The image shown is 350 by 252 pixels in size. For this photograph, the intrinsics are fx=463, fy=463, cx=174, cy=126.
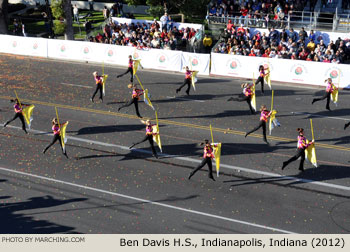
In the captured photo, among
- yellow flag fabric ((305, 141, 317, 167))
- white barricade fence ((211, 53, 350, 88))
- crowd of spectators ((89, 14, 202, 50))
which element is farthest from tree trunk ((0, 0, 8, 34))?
yellow flag fabric ((305, 141, 317, 167))

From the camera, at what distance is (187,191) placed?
15.2m

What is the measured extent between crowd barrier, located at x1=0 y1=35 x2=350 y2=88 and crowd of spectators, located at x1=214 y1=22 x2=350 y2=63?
1.08 m

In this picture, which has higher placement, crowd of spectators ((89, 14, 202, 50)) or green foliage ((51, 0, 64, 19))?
green foliage ((51, 0, 64, 19))

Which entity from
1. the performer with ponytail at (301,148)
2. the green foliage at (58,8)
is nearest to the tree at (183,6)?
the green foliage at (58,8)

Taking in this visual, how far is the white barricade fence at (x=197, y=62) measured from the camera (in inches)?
1104

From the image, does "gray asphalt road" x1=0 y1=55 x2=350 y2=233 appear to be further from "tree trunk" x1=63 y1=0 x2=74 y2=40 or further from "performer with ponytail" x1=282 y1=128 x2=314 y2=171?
"tree trunk" x1=63 y1=0 x2=74 y2=40

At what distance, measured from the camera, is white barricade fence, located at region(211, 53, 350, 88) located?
25.3 m

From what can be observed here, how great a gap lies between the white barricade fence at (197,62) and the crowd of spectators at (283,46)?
5.64ft

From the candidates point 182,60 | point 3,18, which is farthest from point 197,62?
point 3,18

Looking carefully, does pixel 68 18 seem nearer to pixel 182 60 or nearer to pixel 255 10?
pixel 182 60

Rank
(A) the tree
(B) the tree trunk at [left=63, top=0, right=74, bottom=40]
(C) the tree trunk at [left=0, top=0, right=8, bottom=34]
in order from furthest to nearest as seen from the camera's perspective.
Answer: (C) the tree trunk at [left=0, top=0, right=8, bottom=34], (B) the tree trunk at [left=63, top=0, right=74, bottom=40], (A) the tree

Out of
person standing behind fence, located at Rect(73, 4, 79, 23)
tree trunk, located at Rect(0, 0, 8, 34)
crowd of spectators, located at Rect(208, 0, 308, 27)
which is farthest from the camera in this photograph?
person standing behind fence, located at Rect(73, 4, 79, 23)

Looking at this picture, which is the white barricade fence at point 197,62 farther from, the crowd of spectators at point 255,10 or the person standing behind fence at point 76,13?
the person standing behind fence at point 76,13

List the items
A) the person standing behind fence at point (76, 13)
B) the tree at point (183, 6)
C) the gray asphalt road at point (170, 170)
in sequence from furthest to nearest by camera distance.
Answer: the person standing behind fence at point (76, 13), the tree at point (183, 6), the gray asphalt road at point (170, 170)
